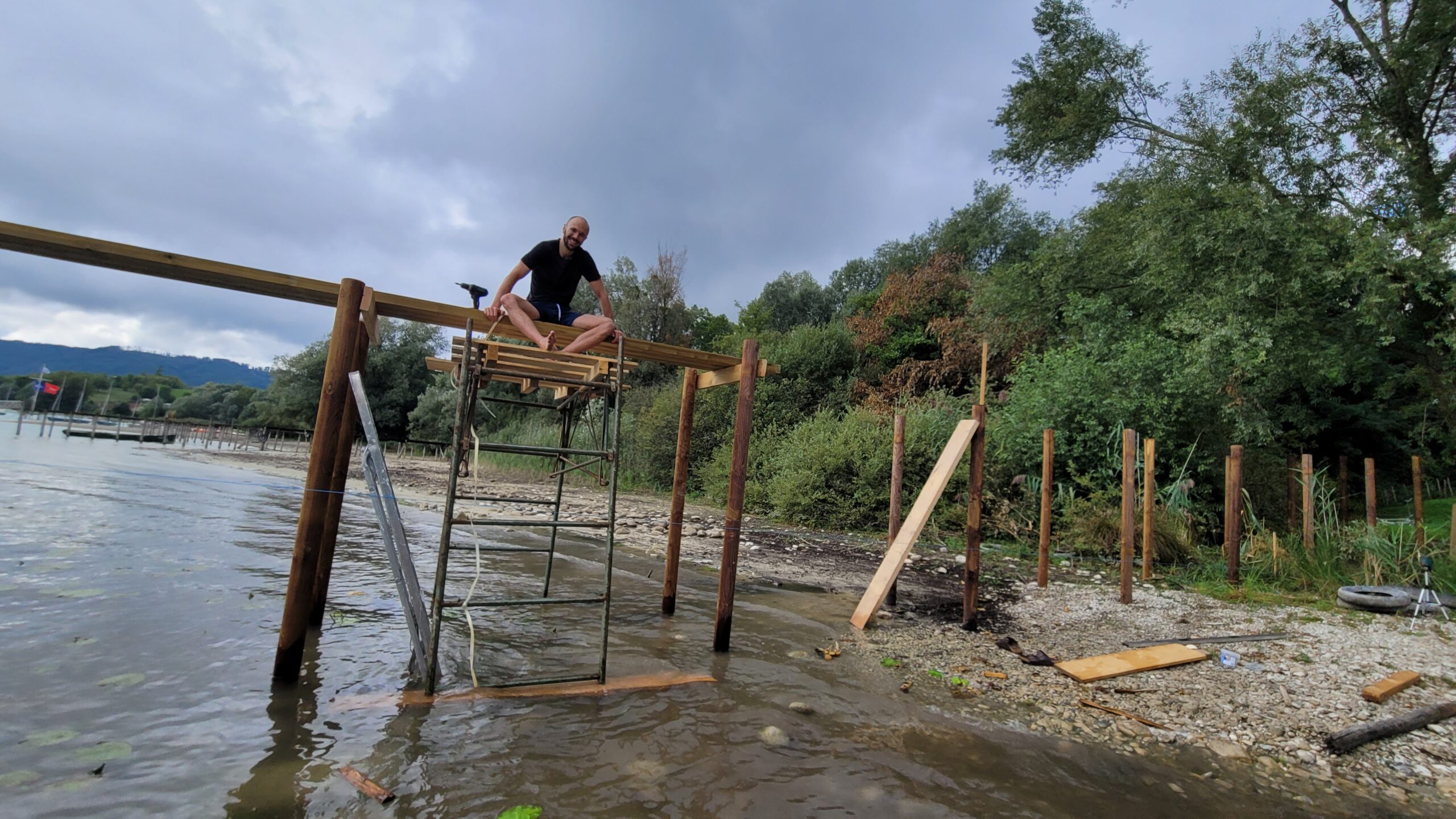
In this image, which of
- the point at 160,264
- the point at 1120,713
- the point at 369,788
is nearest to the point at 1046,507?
the point at 1120,713

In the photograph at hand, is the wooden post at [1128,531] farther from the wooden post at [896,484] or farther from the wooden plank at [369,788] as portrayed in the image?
the wooden plank at [369,788]

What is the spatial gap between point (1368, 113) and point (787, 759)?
18.2 m

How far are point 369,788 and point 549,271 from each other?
3391mm

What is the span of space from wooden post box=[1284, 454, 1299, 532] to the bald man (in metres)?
13.1

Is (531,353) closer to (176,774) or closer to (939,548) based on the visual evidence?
(176,774)

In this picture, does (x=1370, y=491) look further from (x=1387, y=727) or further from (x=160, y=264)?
(x=160, y=264)

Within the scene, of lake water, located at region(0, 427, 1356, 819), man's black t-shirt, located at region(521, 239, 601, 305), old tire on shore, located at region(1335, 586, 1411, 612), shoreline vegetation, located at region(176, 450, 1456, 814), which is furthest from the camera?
old tire on shore, located at region(1335, 586, 1411, 612)

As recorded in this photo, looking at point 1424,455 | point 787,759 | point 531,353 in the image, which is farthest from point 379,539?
point 1424,455

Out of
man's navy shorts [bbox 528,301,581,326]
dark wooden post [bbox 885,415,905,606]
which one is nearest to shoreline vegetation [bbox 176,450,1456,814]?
dark wooden post [bbox 885,415,905,606]

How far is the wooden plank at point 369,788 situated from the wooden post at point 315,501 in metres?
1.41

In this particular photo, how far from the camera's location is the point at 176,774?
10.5 feet

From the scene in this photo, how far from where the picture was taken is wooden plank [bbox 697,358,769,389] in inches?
232

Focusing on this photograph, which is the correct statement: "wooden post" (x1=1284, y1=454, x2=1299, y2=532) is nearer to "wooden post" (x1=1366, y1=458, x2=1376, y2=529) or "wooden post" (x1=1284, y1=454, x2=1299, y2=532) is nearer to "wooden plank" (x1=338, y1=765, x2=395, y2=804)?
"wooden post" (x1=1366, y1=458, x2=1376, y2=529)

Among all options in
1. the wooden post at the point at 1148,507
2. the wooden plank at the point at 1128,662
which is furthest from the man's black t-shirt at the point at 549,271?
the wooden post at the point at 1148,507
